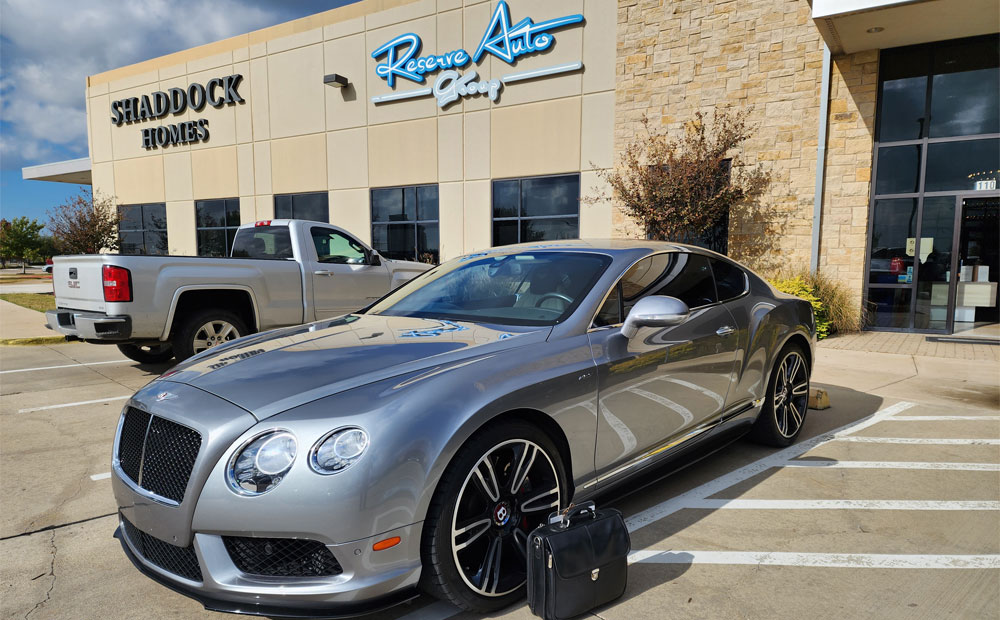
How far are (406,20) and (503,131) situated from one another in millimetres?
4273

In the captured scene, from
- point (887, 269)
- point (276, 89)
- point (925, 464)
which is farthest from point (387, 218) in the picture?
point (925, 464)

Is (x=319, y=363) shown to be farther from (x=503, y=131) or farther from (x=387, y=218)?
(x=387, y=218)

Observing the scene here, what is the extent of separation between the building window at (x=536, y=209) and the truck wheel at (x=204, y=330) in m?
8.37

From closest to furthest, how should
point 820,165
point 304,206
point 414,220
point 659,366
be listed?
1. point 659,366
2. point 820,165
3. point 414,220
4. point 304,206

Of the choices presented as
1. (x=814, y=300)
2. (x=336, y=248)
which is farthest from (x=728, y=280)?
(x=814, y=300)

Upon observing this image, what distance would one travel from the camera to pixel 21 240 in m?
53.3

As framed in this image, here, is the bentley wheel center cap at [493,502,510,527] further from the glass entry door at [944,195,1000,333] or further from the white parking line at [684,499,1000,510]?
the glass entry door at [944,195,1000,333]

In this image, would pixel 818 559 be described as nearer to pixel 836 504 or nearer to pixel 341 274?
pixel 836 504

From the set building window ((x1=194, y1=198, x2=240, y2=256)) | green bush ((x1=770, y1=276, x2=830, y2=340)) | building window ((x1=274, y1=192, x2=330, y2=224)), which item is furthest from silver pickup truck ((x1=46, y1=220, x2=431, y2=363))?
building window ((x1=194, y1=198, x2=240, y2=256))

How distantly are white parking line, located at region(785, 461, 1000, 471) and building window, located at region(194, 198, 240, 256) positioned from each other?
62.2 feet

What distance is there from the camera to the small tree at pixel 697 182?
11.7 meters

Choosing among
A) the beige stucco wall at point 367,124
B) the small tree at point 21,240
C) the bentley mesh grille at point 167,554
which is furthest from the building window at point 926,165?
the small tree at point 21,240

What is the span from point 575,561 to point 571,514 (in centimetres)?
18

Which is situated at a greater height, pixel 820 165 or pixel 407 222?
pixel 820 165
